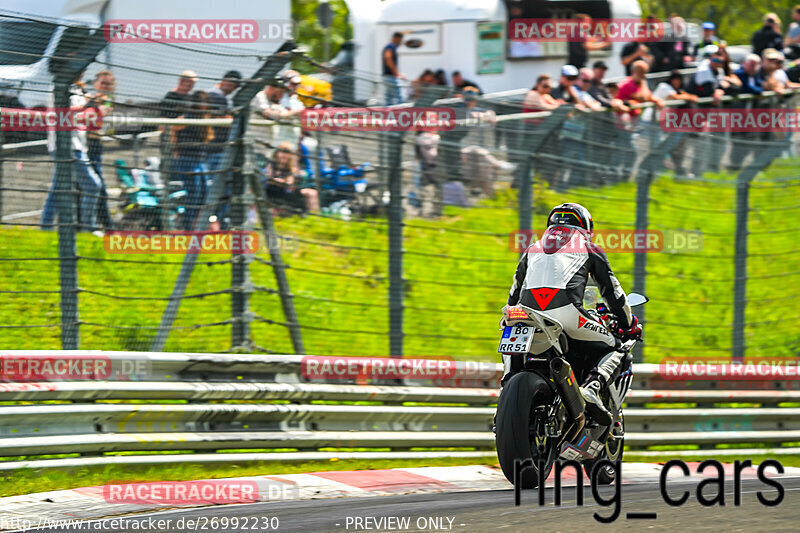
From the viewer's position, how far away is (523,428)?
6.50 metres

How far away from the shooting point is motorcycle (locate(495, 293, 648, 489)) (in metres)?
6.52

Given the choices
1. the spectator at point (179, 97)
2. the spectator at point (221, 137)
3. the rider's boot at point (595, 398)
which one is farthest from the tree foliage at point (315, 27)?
the rider's boot at point (595, 398)

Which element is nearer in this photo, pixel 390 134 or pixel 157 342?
pixel 157 342

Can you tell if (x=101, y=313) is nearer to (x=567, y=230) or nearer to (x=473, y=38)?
(x=567, y=230)

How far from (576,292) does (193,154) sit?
2847 millimetres

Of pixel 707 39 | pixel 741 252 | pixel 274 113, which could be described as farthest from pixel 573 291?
pixel 707 39

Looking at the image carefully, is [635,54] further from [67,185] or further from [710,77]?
[67,185]

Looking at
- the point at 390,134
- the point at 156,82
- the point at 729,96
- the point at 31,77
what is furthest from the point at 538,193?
the point at 729,96

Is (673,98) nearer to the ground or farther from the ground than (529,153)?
farther from the ground

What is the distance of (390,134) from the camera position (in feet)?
29.9

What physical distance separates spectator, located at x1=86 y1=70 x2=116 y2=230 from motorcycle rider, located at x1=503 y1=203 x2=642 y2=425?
8.54 feet

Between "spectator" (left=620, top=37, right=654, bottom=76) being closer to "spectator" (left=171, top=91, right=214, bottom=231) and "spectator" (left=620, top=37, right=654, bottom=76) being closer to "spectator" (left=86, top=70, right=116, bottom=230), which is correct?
"spectator" (left=171, top=91, right=214, bottom=231)

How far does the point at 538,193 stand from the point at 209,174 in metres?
2.71

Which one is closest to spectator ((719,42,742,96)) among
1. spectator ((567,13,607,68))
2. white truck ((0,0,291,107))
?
spectator ((567,13,607,68))
